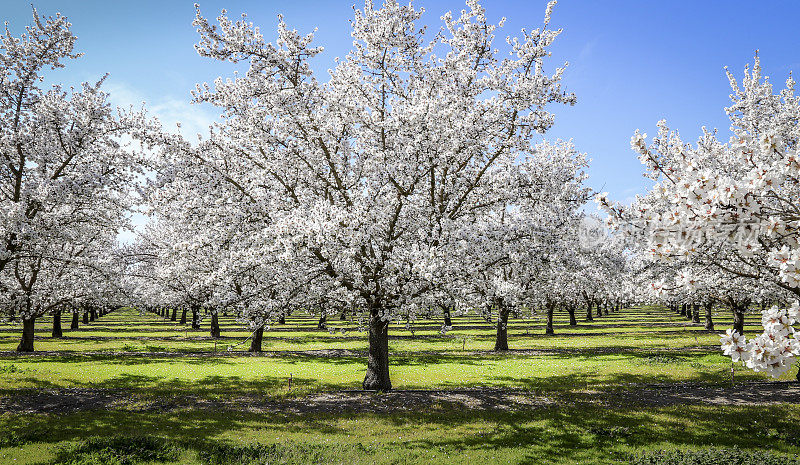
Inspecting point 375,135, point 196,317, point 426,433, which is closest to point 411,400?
point 426,433

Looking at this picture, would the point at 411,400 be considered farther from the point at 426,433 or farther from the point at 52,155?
the point at 52,155

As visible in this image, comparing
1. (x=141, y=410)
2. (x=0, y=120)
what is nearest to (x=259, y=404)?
(x=141, y=410)

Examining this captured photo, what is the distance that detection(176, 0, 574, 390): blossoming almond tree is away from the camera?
17.3m

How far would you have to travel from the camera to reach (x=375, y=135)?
19719 millimetres

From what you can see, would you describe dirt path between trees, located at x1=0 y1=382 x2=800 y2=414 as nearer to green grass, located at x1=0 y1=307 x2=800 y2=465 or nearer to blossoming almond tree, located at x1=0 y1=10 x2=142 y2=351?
green grass, located at x1=0 y1=307 x2=800 y2=465

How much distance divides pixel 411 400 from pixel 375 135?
10839 millimetres

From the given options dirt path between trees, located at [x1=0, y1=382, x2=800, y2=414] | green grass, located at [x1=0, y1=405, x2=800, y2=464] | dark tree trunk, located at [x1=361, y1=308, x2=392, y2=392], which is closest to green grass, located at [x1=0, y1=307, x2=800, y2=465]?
green grass, located at [x1=0, y1=405, x2=800, y2=464]

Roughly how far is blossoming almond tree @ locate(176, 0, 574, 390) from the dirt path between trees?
245 cm

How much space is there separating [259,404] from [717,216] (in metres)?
17.5

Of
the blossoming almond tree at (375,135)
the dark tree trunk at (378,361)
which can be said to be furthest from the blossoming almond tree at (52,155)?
the dark tree trunk at (378,361)

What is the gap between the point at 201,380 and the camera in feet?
79.5

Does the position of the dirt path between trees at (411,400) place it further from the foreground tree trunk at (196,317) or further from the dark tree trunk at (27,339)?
the foreground tree trunk at (196,317)

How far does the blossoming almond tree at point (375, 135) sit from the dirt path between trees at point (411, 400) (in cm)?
245

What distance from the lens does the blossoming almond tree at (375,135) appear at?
681 inches
